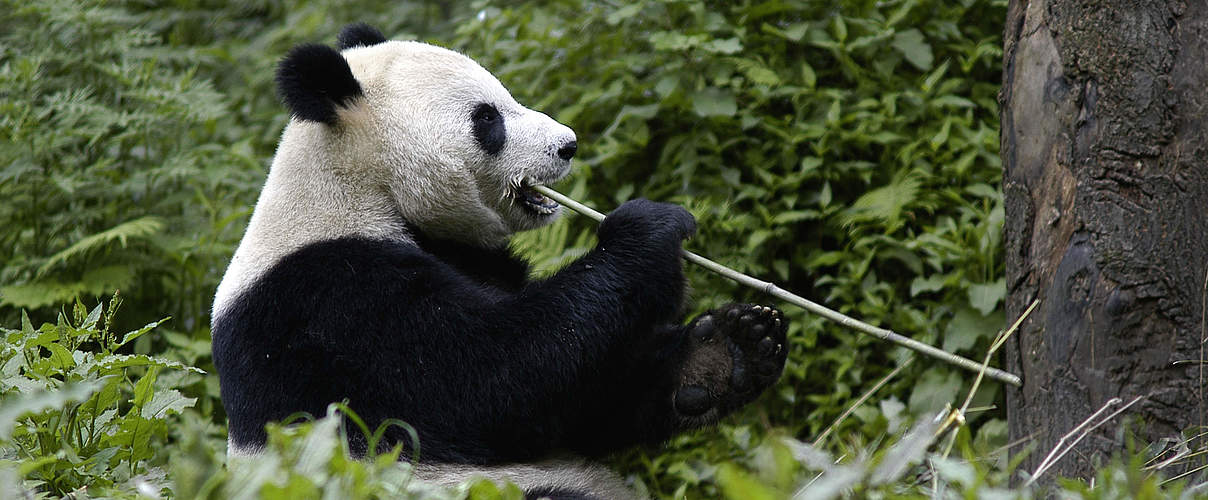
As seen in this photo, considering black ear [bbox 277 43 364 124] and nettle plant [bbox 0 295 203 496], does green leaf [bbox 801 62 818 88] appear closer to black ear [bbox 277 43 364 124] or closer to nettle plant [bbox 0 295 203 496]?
black ear [bbox 277 43 364 124]

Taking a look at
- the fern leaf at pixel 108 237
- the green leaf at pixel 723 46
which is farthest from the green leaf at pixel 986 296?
the fern leaf at pixel 108 237

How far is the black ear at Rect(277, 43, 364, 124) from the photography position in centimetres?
304

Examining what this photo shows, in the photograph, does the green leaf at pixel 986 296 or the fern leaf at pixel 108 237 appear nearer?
the green leaf at pixel 986 296

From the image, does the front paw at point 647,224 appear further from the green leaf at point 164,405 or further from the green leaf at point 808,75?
the green leaf at point 808,75

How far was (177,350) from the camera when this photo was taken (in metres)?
4.93

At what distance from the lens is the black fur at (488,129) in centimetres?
332

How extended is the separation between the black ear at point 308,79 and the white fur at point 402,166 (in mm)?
104

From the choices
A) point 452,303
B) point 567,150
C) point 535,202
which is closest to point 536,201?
point 535,202

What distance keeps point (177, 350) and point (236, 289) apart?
2.13 m

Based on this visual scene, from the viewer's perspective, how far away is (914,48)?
5.10 meters

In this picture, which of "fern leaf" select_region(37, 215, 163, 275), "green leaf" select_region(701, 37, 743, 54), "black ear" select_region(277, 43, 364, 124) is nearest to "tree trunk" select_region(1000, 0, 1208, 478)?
"green leaf" select_region(701, 37, 743, 54)

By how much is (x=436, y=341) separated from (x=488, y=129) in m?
0.78

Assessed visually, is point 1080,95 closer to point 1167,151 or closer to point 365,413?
point 1167,151

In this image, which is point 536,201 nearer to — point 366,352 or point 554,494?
point 366,352
